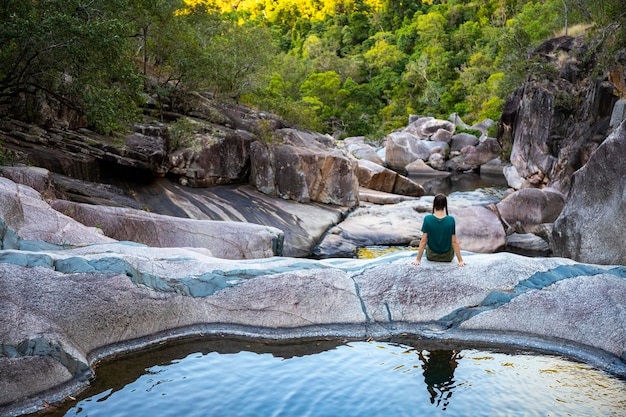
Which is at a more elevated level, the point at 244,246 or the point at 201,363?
the point at 244,246

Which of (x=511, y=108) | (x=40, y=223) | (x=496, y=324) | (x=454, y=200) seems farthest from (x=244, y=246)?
(x=511, y=108)

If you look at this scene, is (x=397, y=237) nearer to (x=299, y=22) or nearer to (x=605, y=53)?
(x=605, y=53)

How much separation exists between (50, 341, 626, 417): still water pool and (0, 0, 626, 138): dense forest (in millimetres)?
8770

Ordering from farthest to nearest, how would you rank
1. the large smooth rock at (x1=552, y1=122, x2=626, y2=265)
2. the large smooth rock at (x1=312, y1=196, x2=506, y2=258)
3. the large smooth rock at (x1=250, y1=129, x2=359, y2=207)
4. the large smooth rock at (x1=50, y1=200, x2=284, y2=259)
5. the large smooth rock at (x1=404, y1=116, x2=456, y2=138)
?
the large smooth rock at (x1=404, y1=116, x2=456, y2=138) < the large smooth rock at (x1=250, y1=129, x2=359, y2=207) < the large smooth rock at (x1=312, y1=196, x2=506, y2=258) < the large smooth rock at (x1=50, y1=200, x2=284, y2=259) < the large smooth rock at (x1=552, y1=122, x2=626, y2=265)

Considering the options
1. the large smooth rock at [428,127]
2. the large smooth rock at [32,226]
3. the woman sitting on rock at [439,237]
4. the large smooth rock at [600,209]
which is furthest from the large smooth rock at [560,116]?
the large smooth rock at [32,226]

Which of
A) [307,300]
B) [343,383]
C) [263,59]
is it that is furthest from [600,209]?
[263,59]

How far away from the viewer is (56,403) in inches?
236

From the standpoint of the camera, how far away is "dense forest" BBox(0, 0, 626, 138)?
13211mm

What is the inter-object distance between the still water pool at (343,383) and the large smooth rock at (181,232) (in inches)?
236

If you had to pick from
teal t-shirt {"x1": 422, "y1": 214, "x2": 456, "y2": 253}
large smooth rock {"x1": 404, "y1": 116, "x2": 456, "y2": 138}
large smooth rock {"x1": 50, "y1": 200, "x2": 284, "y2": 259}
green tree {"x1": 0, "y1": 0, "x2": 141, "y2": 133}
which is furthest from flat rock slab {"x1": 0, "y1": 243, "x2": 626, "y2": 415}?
large smooth rock {"x1": 404, "y1": 116, "x2": 456, "y2": 138}

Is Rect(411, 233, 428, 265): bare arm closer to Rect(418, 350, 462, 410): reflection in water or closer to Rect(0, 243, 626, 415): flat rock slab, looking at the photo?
Rect(0, 243, 626, 415): flat rock slab

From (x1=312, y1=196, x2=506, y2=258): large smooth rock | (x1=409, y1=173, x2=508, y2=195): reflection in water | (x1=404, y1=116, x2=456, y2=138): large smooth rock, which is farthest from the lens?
(x1=404, y1=116, x2=456, y2=138): large smooth rock

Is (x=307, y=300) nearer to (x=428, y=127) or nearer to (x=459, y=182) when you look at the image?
(x=459, y=182)

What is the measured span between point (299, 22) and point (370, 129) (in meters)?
59.0
